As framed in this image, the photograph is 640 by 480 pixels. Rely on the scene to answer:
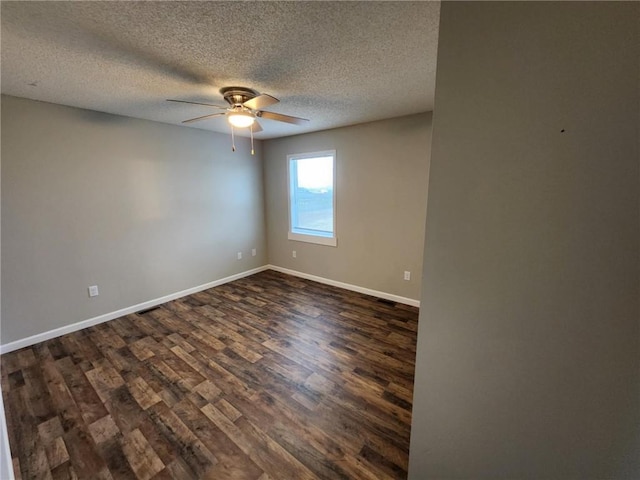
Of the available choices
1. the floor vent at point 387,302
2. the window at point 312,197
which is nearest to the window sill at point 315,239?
the window at point 312,197

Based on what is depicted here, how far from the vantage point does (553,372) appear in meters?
0.80

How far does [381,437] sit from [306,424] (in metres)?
0.48

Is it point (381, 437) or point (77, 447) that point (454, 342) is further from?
point (77, 447)

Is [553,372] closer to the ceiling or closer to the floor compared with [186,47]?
closer to the floor

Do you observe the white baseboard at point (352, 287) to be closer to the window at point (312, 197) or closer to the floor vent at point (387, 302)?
the floor vent at point (387, 302)

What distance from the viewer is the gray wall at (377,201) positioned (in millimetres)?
3172

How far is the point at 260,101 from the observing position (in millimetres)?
1938

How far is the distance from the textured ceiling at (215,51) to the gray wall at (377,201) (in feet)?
2.34

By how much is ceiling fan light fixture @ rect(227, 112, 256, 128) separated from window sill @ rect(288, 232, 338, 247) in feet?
7.39

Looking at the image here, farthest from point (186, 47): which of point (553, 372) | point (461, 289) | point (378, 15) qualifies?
point (553, 372)

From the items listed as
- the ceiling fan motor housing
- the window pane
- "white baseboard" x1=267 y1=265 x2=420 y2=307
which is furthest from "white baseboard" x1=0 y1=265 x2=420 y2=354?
the ceiling fan motor housing

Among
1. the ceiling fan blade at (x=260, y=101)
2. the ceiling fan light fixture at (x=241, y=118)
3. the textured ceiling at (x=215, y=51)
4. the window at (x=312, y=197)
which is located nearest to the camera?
the textured ceiling at (x=215, y=51)

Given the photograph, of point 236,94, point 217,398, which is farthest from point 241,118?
point 217,398

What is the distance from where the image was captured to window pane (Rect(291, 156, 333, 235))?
4.04 m
